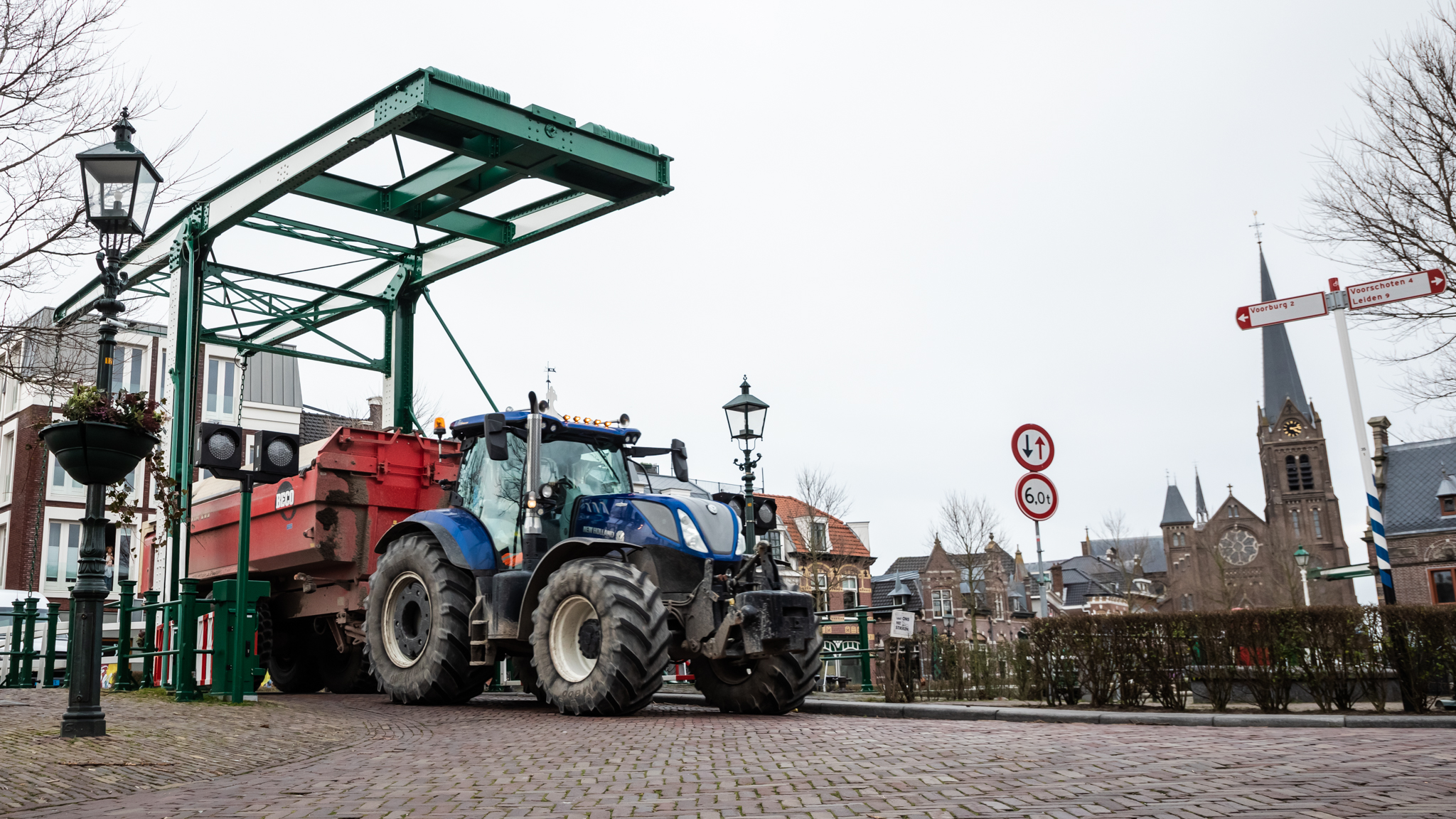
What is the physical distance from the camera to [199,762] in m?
6.51

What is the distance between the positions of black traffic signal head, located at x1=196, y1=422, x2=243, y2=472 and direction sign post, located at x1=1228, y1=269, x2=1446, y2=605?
1005 centimetres

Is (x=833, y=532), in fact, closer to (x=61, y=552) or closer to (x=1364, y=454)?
(x=61, y=552)

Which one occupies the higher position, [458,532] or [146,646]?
[458,532]

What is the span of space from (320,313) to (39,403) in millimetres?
24200

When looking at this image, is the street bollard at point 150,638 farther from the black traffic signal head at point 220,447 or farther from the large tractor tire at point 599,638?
the large tractor tire at point 599,638

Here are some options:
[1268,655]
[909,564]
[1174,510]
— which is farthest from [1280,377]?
[1268,655]

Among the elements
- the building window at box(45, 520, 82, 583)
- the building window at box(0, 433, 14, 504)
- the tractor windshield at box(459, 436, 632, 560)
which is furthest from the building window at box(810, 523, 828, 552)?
the tractor windshield at box(459, 436, 632, 560)

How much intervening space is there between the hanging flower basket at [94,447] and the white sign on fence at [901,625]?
8271 millimetres

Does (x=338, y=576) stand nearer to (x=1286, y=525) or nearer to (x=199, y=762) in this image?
(x=199, y=762)

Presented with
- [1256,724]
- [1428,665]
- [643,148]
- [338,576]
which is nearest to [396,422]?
[338,576]

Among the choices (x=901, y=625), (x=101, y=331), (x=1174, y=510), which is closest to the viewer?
(x=101, y=331)

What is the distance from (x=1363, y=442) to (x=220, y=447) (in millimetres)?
11069

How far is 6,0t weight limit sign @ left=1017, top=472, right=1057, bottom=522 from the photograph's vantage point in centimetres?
1059

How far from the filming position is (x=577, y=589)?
358 inches
